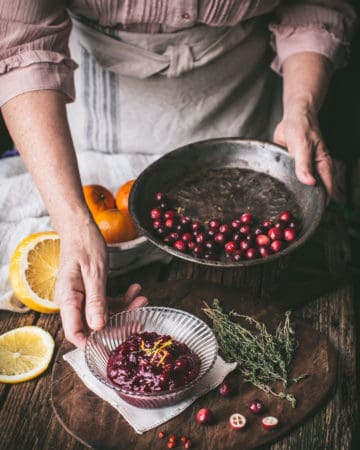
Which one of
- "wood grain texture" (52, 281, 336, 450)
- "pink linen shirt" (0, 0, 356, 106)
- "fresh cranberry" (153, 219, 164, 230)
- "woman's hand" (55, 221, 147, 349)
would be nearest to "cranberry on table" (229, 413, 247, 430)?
"wood grain texture" (52, 281, 336, 450)

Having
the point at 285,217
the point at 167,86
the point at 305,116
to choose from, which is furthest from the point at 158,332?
the point at 167,86

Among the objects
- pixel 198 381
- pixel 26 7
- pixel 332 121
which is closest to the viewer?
pixel 198 381

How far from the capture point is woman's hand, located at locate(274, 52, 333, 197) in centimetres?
187

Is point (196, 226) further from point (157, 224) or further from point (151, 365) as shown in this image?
point (151, 365)

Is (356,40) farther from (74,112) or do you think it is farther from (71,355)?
(71,355)

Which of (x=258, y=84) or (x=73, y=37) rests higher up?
(x=73, y=37)

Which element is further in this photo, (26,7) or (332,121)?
(332,121)

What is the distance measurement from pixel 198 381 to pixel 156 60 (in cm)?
123

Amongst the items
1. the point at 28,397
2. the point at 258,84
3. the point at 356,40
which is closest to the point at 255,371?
the point at 28,397

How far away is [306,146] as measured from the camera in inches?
74.5

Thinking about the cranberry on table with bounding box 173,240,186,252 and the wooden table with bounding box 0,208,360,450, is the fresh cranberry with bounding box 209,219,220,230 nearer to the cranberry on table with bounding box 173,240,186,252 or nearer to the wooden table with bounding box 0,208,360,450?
the cranberry on table with bounding box 173,240,186,252

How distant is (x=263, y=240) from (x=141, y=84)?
880 millimetres

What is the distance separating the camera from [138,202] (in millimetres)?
1876

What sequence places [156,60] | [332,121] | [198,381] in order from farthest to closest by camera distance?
[332,121] → [156,60] → [198,381]
